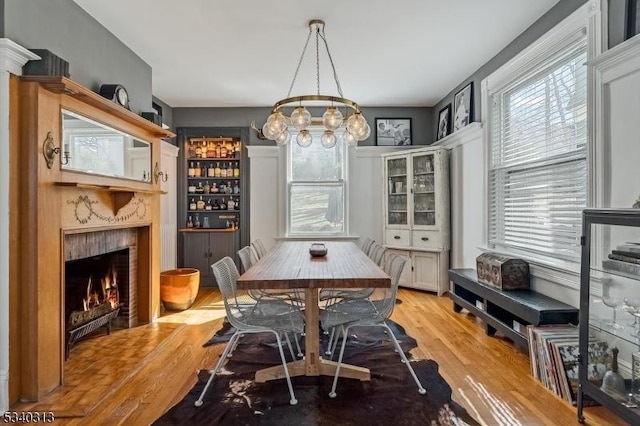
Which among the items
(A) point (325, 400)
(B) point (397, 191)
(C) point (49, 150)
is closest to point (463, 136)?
(B) point (397, 191)

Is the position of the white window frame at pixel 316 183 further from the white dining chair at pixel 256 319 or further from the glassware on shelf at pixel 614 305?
the glassware on shelf at pixel 614 305

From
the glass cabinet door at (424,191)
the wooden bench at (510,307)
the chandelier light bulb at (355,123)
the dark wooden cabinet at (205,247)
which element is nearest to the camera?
the wooden bench at (510,307)

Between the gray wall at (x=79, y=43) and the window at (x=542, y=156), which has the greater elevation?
the gray wall at (x=79, y=43)

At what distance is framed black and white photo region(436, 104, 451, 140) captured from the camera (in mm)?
5234

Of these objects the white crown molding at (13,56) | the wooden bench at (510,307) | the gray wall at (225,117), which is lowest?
the wooden bench at (510,307)

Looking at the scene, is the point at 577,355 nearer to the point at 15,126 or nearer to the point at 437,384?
the point at 437,384

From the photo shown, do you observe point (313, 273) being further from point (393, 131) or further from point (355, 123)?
point (393, 131)

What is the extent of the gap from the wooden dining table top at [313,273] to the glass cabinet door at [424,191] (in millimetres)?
2364

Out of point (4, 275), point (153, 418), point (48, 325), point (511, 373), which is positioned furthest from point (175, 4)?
point (511, 373)

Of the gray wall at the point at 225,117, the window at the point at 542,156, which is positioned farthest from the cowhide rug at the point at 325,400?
the gray wall at the point at 225,117

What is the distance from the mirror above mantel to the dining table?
1469mm

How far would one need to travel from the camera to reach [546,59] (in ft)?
10.4

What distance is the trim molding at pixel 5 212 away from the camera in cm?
219

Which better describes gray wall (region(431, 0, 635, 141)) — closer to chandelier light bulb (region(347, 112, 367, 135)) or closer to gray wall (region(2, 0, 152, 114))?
chandelier light bulb (region(347, 112, 367, 135))
